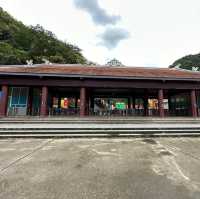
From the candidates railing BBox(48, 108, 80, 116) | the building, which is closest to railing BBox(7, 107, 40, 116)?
the building

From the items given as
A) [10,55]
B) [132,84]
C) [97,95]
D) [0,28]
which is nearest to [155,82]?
[132,84]

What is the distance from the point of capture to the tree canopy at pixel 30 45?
3622cm

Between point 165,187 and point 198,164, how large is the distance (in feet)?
5.28

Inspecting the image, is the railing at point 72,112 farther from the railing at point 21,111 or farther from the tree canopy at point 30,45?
the tree canopy at point 30,45

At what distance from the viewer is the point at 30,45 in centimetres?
4212

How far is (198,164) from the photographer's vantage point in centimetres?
344

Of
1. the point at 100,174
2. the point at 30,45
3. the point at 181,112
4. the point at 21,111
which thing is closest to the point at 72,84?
the point at 21,111

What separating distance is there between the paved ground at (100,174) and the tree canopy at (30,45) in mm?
34916

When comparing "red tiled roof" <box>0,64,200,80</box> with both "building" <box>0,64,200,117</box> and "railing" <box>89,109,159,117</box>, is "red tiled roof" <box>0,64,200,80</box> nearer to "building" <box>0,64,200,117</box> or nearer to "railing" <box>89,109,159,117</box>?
"building" <box>0,64,200,117</box>

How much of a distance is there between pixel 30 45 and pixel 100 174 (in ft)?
156

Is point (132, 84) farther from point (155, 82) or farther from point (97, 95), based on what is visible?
point (97, 95)

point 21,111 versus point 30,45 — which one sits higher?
point 30,45

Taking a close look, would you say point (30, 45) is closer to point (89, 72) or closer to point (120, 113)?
point (89, 72)

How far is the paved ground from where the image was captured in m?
2.27
